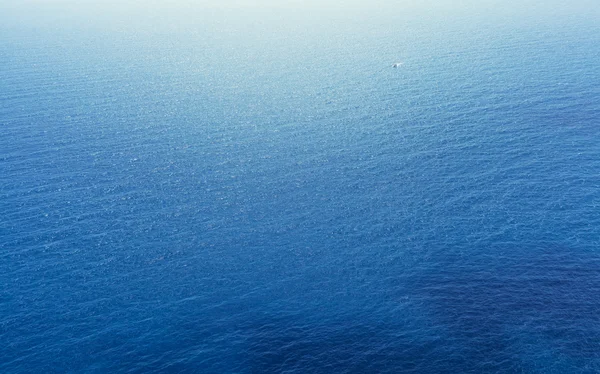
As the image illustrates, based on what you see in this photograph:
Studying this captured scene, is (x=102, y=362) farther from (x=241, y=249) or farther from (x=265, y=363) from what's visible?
(x=241, y=249)

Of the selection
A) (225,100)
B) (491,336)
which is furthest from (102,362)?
(225,100)

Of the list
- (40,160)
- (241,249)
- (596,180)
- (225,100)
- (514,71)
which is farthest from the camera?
(514,71)

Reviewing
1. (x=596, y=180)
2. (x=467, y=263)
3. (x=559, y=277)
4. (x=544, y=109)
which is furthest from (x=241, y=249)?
(x=544, y=109)

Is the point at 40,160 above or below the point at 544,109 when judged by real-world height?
above

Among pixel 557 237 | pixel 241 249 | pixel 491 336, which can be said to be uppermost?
pixel 241 249

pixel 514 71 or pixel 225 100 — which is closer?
pixel 225 100

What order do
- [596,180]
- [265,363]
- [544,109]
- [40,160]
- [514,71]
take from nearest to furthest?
[265,363] → [596,180] → [40,160] → [544,109] → [514,71]
